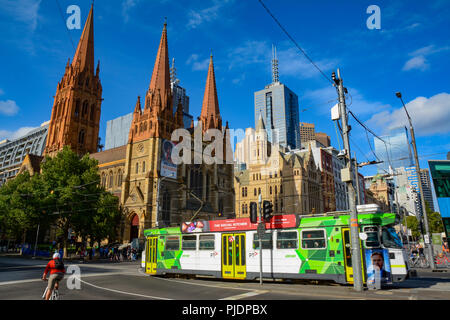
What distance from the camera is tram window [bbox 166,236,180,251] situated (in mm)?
16562

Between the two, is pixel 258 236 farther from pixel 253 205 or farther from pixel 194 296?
pixel 194 296

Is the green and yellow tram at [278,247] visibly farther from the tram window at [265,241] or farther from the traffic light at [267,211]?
the traffic light at [267,211]

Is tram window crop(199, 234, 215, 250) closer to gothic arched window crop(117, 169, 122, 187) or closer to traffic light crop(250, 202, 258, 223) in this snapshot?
traffic light crop(250, 202, 258, 223)

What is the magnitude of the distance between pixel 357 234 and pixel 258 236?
166 inches

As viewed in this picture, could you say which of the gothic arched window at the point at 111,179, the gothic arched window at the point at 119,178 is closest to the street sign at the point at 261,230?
Result: the gothic arched window at the point at 119,178

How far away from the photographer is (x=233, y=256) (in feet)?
49.1

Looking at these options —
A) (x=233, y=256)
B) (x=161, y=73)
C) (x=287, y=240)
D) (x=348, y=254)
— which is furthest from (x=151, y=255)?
(x=161, y=73)

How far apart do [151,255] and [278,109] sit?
15806cm

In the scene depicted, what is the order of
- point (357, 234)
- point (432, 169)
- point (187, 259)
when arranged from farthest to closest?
point (432, 169), point (187, 259), point (357, 234)

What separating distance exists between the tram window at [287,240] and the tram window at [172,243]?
5.73m

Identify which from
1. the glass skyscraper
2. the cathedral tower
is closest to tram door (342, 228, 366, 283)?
the cathedral tower

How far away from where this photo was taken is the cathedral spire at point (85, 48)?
226ft

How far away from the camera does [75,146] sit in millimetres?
65500
